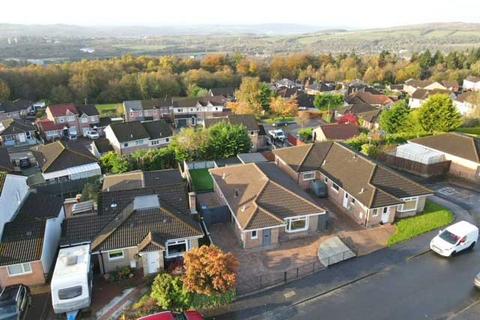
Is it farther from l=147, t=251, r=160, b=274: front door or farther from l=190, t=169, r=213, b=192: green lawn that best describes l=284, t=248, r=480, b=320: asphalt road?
l=190, t=169, r=213, b=192: green lawn

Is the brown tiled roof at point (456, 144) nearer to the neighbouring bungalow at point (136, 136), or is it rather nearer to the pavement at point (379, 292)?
the pavement at point (379, 292)

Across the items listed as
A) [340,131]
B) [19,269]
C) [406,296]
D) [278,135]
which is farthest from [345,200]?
[278,135]

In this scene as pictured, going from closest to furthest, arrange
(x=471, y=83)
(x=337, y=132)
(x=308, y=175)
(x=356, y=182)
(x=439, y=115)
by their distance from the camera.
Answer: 1. (x=356, y=182)
2. (x=308, y=175)
3. (x=439, y=115)
4. (x=337, y=132)
5. (x=471, y=83)

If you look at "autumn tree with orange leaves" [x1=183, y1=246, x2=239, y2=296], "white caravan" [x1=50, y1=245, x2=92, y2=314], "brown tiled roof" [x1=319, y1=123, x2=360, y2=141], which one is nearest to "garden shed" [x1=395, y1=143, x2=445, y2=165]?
"brown tiled roof" [x1=319, y1=123, x2=360, y2=141]

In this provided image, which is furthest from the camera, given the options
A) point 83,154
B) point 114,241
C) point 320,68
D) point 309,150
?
point 320,68

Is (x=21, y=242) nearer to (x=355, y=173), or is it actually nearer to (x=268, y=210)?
(x=268, y=210)

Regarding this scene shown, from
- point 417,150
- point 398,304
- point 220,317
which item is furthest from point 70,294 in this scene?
point 417,150

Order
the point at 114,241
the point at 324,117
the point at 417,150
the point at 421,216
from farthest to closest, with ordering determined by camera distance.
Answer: the point at 324,117 → the point at 417,150 → the point at 421,216 → the point at 114,241

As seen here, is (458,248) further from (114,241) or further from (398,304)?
(114,241)
